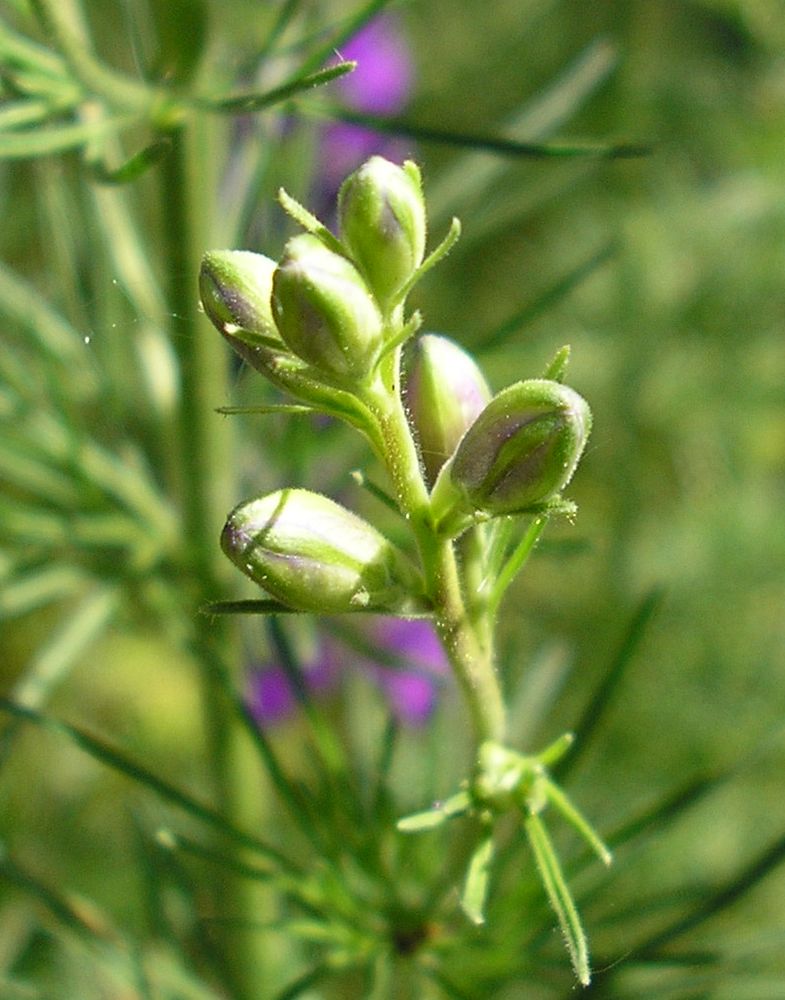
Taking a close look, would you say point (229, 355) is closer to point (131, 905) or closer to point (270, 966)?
point (270, 966)

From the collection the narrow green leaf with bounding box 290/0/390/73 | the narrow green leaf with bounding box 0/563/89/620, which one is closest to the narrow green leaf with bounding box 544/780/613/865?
the narrow green leaf with bounding box 290/0/390/73

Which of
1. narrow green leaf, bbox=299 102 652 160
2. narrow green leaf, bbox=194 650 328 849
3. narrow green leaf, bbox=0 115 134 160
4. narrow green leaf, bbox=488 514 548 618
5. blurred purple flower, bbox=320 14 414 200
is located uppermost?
blurred purple flower, bbox=320 14 414 200

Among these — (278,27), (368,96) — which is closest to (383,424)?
(278,27)

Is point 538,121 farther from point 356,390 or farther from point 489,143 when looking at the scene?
point 356,390

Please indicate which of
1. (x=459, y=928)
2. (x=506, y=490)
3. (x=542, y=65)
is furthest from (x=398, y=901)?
(x=542, y=65)

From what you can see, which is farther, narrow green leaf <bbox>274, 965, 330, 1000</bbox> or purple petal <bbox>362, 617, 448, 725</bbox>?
purple petal <bbox>362, 617, 448, 725</bbox>

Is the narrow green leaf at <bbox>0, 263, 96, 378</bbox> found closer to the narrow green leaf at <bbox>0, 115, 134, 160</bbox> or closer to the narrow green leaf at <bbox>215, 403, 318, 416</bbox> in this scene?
the narrow green leaf at <bbox>0, 115, 134, 160</bbox>

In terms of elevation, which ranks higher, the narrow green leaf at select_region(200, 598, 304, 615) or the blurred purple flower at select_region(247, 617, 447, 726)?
the narrow green leaf at select_region(200, 598, 304, 615)
